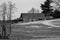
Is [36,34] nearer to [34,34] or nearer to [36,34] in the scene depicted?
[36,34]

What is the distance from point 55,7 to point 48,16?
3144 cm

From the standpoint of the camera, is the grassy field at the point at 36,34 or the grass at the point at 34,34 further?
the grass at the point at 34,34

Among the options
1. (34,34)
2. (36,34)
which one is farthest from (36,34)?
(34,34)

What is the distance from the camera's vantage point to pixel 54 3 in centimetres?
2759

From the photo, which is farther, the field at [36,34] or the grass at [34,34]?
the grass at [34,34]

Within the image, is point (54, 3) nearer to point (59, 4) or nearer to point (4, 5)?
point (59, 4)

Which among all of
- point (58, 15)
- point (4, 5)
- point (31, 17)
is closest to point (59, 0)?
point (58, 15)

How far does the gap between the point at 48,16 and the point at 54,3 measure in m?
31.5

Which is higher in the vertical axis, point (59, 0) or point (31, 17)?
point (59, 0)

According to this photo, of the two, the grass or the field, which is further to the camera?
the grass

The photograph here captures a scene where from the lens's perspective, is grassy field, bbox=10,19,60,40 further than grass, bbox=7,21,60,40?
No

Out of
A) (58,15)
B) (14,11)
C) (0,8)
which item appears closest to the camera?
(58,15)

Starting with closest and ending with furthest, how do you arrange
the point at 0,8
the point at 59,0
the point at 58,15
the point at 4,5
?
the point at 59,0 → the point at 58,15 → the point at 4,5 → the point at 0,8

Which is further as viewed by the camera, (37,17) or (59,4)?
(37,17)
